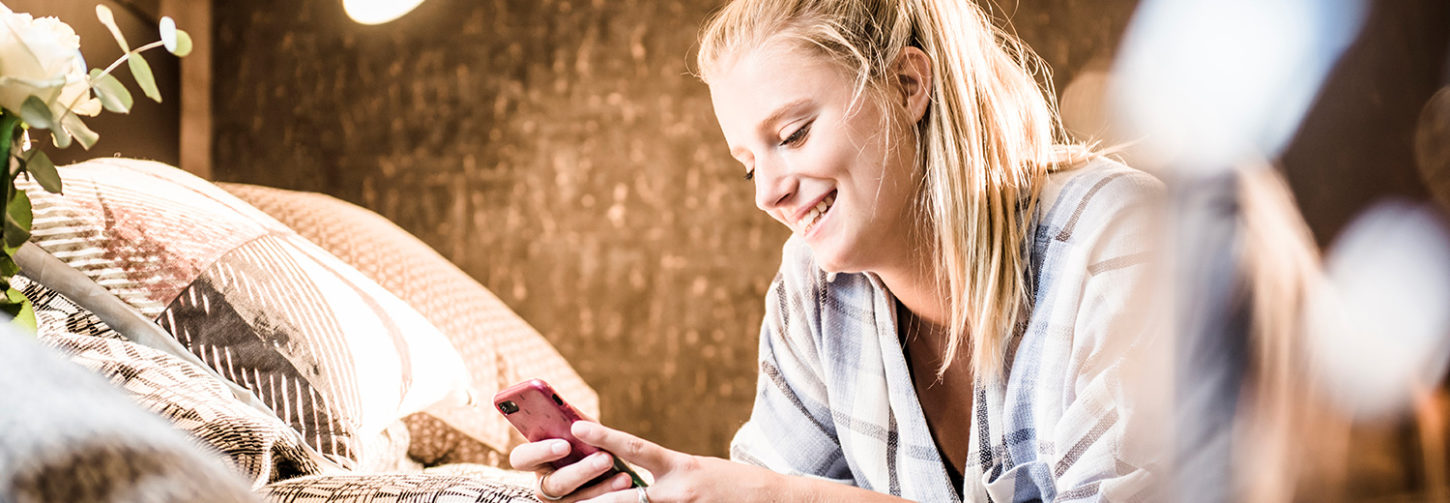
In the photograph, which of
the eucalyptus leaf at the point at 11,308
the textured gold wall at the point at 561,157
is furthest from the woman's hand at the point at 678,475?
the textured gold wall at the point at 561,157

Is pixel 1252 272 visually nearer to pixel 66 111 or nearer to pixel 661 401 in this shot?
pixel 66 111

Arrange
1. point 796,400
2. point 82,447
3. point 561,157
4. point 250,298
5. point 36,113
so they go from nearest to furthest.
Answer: point 82,447 < point 36,113 < point 250,298 < point 796,400 < point 561,157

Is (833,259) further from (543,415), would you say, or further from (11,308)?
(11,308)

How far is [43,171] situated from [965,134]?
25.3 inches

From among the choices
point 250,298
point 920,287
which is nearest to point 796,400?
point 920,287

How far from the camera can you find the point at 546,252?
1.52 metres

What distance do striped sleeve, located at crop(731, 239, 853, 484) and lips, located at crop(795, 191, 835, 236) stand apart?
0.41ft

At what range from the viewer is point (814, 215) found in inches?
32.1

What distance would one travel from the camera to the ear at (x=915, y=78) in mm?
806

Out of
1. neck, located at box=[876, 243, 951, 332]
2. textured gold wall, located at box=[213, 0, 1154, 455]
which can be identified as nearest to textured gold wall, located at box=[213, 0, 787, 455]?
textured gold wall, located at box=[213, 0, 1154, 455]

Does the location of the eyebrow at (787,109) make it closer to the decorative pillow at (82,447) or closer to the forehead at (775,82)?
the forehead at (775,82)

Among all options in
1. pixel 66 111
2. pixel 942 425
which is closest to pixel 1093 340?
pixel 942 425

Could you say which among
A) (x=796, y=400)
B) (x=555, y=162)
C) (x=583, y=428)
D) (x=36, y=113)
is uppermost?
(x=36, y=113)

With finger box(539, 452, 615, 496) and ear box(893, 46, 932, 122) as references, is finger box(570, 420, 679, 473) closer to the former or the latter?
finger box(539, 452, 615, 496)
